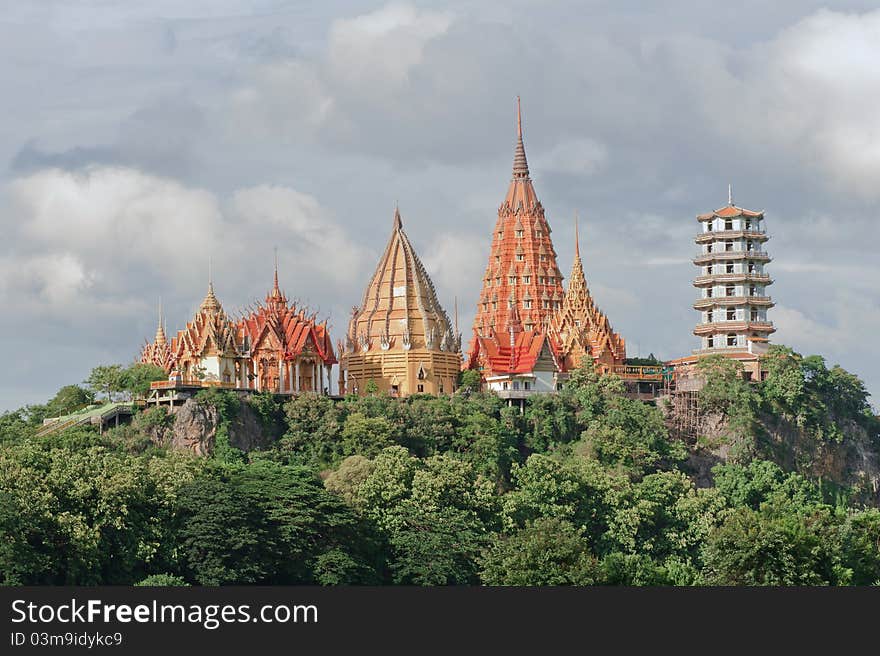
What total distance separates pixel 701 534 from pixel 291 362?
21952 millimetres

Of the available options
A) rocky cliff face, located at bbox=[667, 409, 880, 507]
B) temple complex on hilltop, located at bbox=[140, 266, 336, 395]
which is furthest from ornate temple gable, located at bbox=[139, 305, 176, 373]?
rocky cliff face, located at bbox=[667, 409, 880, 507]

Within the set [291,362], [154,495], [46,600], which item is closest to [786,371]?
[291,362]

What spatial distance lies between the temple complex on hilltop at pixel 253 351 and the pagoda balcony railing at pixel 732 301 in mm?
18771

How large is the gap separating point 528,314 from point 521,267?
109 inches

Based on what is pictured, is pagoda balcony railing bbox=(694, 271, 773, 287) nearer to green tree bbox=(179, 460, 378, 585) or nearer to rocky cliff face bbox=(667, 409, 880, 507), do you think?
rocky cliff face bbox=(667, 409, 880, 507)

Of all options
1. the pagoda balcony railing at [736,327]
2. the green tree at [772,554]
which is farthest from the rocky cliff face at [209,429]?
the pagoda balcony railing at [736,327]

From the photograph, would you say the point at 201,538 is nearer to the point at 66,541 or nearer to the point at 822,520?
the point at 66,541

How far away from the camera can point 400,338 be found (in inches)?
4063

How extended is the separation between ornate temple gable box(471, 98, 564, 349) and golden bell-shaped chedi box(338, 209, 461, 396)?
33.1 ft

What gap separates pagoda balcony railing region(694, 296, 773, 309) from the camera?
356 ft

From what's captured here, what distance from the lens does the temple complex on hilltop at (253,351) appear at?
9688 centimetres

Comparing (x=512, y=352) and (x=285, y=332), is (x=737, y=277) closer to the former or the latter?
(x=512, y=352)

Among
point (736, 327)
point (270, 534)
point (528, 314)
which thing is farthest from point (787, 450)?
point (270, 534)

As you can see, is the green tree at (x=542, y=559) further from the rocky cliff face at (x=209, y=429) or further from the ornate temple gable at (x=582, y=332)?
the ornate temple gable at (x=582, y=332)
